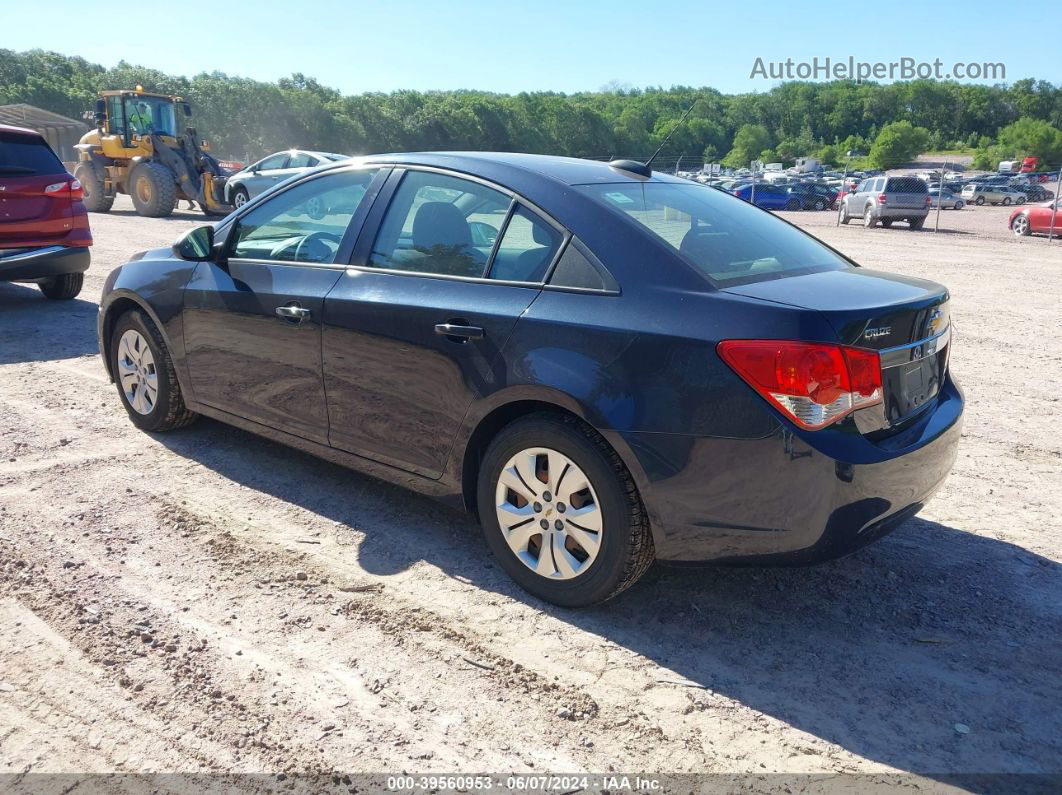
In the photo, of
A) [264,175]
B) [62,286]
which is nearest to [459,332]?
[62,286]

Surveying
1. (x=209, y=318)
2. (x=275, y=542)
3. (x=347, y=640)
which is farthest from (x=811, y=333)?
(x=209, y=318)

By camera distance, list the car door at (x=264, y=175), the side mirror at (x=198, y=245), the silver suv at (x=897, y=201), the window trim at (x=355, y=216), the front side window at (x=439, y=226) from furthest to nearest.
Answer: the silver suv at (x=897, y=201), the car door at (x=264, y=175), the side mirror at (x=198, y=245), the window trim at (x=355, y=216), the front side window at (x=439, y=226)

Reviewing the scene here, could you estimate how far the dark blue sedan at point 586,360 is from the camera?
→ 9.33 ft

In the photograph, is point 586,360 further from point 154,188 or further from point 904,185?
point 904,185

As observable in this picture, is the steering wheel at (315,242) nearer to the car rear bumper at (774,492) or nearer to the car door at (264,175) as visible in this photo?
the car rear bumper at (774,492)

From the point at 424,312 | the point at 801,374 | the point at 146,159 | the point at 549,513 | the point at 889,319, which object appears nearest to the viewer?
the point at 801,374

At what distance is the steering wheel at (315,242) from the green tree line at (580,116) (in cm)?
6752

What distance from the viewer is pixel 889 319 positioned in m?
2.98

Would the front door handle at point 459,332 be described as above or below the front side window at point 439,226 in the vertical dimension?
below

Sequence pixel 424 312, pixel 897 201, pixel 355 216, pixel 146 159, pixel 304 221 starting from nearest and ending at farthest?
pixel 424 312
pixel 355 216
pixel 304 221
pixel 146 159
pixel 897 201

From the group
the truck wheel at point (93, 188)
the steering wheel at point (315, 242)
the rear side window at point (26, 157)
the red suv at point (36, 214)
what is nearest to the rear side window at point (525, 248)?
the steering wheel at point (315, 242)

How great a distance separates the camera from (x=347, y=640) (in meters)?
3.09

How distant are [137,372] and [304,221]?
1552mm

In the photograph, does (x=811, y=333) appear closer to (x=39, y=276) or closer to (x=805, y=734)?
(x=805, y=734)
